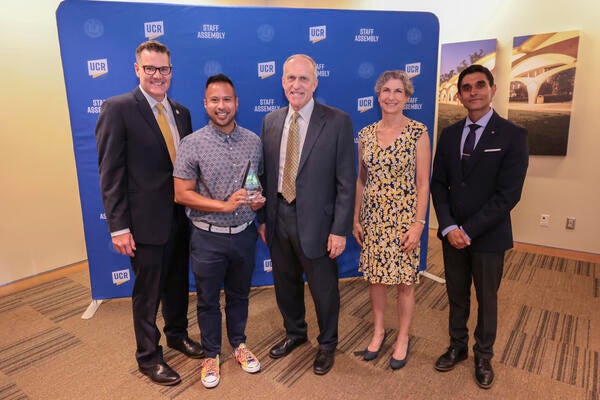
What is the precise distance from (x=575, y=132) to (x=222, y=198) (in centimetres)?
386

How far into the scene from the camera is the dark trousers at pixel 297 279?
2291 millimetres

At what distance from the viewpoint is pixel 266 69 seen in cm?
323

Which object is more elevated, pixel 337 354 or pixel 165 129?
pixel 165 129

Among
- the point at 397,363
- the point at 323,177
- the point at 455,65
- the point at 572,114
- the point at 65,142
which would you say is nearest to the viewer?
the point at 323,177

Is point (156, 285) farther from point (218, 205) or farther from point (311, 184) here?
point (311, 184)

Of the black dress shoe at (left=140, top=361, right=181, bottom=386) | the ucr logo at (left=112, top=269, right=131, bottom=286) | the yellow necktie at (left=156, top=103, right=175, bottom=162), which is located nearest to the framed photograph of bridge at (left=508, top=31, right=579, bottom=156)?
the yellow necktie at (left=156, top=103, right=175, bottom=162)

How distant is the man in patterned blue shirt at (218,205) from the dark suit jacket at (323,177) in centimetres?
22

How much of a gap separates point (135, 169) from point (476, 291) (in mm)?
2008

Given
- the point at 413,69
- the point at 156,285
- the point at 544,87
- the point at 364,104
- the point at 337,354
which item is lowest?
the point at 337,354

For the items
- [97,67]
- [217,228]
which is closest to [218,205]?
[217,228]

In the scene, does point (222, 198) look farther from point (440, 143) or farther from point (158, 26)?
point (158, 26)

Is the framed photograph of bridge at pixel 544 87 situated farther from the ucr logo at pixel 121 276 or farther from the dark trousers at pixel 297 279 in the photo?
the ucr logo at pixel 121 276

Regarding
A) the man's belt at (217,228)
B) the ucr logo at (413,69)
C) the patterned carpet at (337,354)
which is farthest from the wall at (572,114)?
the man's belt at (217,228)

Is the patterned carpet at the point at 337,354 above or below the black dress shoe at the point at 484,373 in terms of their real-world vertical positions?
below
